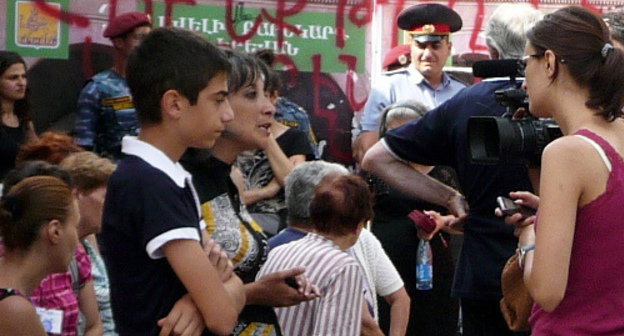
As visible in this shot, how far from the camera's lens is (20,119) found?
290 inches

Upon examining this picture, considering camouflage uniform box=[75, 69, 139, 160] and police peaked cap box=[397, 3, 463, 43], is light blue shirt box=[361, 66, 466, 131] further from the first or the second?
camouflage uniform box=[75, 69, 139, 160]

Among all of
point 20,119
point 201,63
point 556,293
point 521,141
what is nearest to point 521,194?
point 521,141

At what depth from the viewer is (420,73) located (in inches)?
332

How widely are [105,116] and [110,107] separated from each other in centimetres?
7

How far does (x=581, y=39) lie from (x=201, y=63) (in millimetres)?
1079

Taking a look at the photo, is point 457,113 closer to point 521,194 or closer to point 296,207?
point 296,207

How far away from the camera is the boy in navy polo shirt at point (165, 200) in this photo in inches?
141

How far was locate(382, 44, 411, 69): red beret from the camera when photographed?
860cm

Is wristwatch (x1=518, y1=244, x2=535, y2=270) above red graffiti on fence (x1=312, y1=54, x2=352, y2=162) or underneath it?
above

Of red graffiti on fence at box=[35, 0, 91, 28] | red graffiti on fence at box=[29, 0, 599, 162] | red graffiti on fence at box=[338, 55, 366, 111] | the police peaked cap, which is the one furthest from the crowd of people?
the police peaked cap

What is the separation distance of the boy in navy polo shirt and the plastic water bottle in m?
3.73

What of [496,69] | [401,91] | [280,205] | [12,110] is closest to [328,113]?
[401,91]

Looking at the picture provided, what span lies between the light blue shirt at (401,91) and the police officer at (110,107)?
1545 millimetres

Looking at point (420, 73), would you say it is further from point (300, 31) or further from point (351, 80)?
point (300, 31)
